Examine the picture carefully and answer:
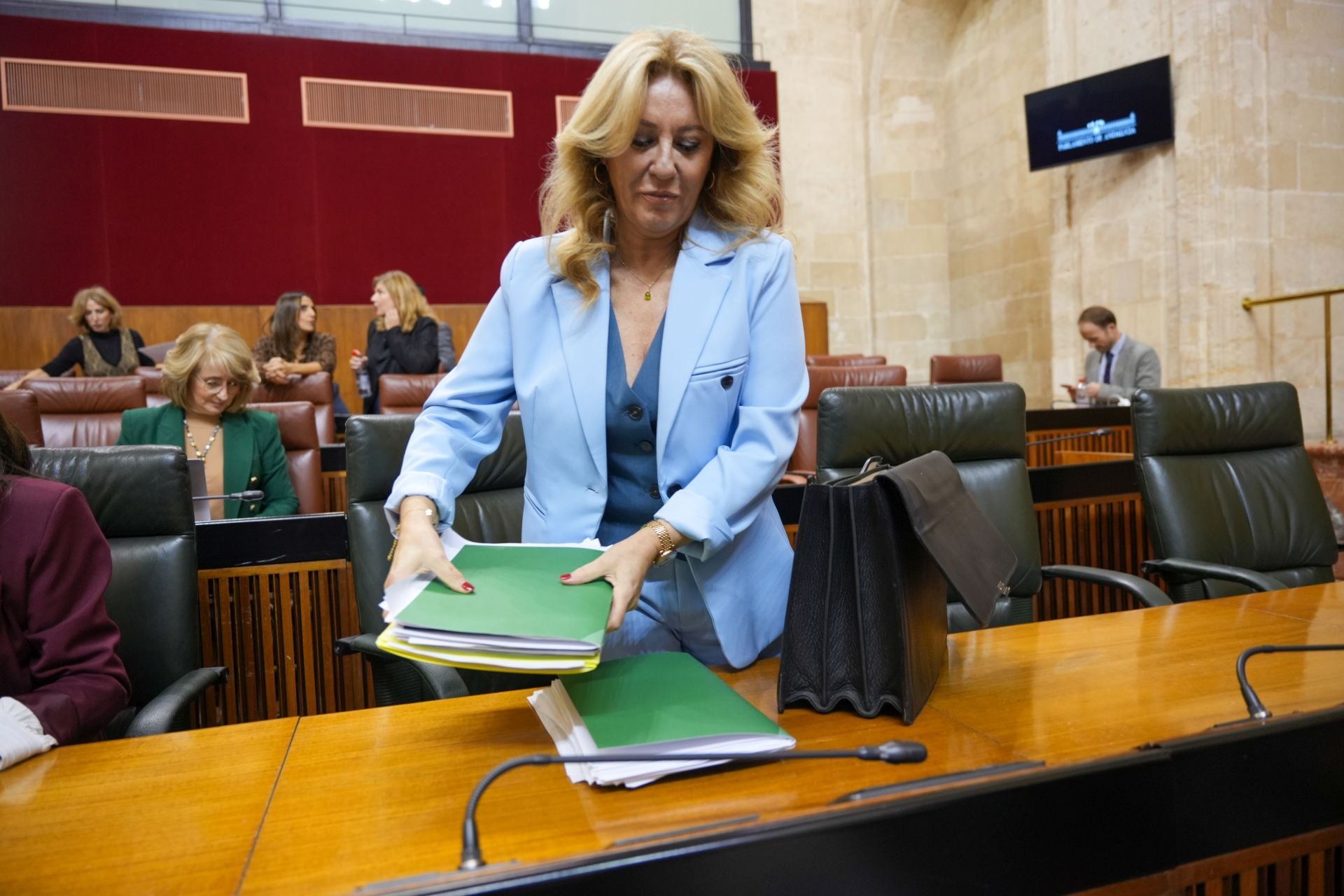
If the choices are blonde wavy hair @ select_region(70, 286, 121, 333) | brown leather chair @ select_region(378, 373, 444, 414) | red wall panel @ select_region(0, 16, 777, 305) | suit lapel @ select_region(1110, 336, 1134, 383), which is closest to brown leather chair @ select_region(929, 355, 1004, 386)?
suit lapel @ select_region(1110, 336, 1134, 383)

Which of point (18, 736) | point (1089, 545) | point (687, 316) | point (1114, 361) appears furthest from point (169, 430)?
point (1114, 361)

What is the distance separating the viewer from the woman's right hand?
88cm

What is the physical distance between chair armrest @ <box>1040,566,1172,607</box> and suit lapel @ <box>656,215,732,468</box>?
111cm

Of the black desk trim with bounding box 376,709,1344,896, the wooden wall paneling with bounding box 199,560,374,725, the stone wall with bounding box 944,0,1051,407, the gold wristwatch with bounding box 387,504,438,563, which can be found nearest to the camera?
the black desk trim with bounding box 376,709,1344,896

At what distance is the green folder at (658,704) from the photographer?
843mm

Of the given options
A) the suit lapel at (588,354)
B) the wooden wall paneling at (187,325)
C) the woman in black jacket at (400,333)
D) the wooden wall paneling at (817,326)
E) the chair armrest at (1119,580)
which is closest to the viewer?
the suit lapel at (588,354)

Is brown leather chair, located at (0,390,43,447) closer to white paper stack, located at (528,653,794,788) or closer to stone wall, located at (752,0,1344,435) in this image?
white paper stack, located at (528,653,794,788)

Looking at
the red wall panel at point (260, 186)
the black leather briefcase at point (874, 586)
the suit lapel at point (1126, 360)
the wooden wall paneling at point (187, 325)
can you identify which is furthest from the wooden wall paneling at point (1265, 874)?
the red wall panel at point (260, 186)

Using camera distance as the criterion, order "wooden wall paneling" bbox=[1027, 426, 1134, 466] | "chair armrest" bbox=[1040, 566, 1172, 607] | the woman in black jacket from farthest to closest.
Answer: the woman in black jacket, "wooden wall paneling" bbox=[1027, 426, 1134, 466], "chair armrest" bbox=[1040, 566, 1172, 607]

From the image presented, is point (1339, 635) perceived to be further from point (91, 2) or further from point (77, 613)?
point (91, 2)

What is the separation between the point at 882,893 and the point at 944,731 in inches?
8.9

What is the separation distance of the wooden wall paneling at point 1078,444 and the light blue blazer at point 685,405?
12.3ft

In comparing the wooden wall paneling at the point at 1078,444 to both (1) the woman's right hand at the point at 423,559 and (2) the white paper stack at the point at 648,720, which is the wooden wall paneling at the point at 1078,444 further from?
(1) the woman's right hand at the point at 423,559

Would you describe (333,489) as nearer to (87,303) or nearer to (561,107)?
(87,303)
